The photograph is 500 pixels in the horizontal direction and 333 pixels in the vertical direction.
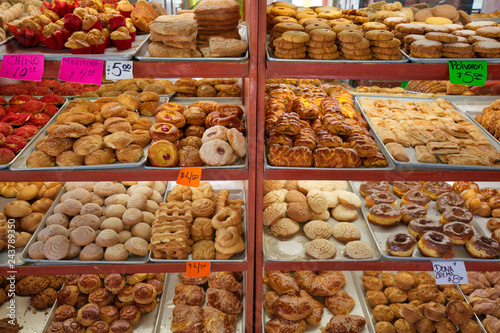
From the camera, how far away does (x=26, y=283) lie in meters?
2.89

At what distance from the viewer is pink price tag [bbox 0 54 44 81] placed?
1.88 m

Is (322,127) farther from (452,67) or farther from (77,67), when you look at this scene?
(77,67)

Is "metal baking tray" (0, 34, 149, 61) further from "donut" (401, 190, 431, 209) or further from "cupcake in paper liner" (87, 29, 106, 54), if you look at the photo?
"donut" (401, 190, 431, 209)

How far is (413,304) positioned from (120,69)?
8.68 ft

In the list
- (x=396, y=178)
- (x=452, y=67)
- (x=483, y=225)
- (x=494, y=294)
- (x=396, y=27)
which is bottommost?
(x=494, y=294)

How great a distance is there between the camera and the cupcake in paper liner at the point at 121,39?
207 centimetres

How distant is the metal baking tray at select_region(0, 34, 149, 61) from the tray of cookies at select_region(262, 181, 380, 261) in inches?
58.4

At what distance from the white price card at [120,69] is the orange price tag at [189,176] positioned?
0.60 metres

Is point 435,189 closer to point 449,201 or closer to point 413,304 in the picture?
point 449,201

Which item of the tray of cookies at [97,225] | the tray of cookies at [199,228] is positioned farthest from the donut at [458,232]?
the tray of cookies at [97,225]

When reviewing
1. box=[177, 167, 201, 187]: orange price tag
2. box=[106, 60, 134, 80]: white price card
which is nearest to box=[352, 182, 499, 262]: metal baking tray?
box=[177, 167, 201, 187]: orange price tag

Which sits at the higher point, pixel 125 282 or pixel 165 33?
pixel 165 33

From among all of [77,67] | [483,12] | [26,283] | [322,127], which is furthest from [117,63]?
[483,12]

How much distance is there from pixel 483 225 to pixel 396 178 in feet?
3.99
